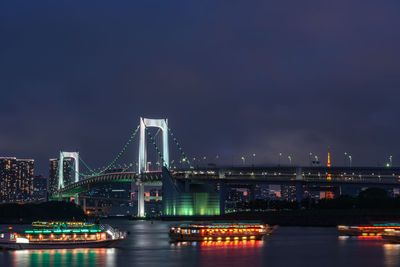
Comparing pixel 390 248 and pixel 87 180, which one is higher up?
pixel 87 180

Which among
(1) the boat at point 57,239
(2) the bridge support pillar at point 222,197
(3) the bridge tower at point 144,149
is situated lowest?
(1) the boat at point 57,239

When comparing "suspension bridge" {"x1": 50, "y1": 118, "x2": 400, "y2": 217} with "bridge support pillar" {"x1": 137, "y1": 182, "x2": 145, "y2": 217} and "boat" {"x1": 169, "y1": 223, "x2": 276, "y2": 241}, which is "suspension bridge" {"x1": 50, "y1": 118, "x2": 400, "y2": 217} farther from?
"boat" {"x1": 169, "y1": 223, "x2": 276, "y2": 241}

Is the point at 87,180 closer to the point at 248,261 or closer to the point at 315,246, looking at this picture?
the point at 315,246

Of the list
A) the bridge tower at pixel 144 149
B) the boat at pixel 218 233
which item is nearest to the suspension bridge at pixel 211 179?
the bridge tower at pixel 144 149

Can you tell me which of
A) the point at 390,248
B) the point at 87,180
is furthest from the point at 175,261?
the point at 87,180

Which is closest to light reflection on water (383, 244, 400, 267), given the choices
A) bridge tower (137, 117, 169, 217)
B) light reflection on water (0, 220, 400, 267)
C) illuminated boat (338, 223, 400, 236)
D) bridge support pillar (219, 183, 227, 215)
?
light reflection on water (0, 220, 400, 267)

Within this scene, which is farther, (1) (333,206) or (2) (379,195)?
(2) (379,195)

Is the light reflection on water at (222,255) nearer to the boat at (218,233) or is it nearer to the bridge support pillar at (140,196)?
the boat at (218,233)

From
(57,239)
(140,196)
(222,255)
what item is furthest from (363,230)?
(140,196)
